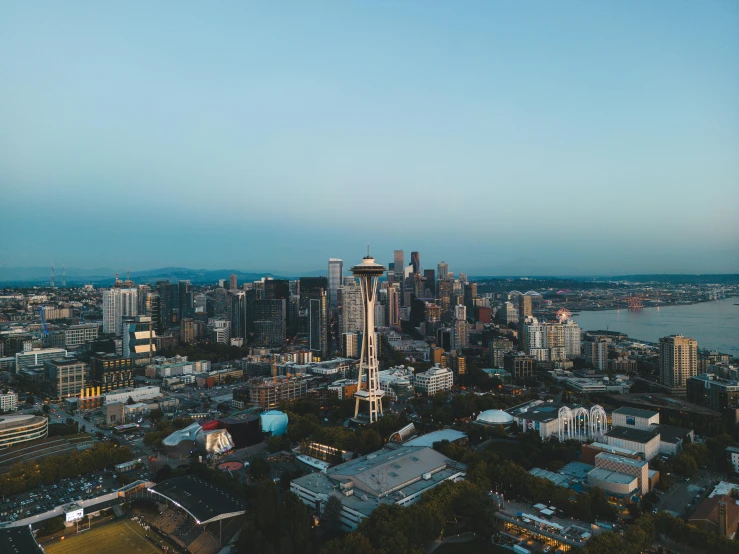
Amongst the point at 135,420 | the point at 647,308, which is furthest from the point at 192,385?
the point at 647,308

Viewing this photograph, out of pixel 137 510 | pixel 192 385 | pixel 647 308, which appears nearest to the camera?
pixel 137 510

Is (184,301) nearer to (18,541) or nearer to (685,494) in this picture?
(18,541)

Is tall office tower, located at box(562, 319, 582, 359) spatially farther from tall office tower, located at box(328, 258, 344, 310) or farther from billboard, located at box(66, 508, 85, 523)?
billboard, located at box(66, 508, 85, 523)

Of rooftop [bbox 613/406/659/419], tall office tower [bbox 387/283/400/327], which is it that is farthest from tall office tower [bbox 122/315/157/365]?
rooftop [bbox 613/406/659/419]

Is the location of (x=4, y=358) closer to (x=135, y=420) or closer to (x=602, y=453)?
(x=135, y=420)

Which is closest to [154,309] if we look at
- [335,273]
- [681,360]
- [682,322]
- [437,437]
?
[335,273]
